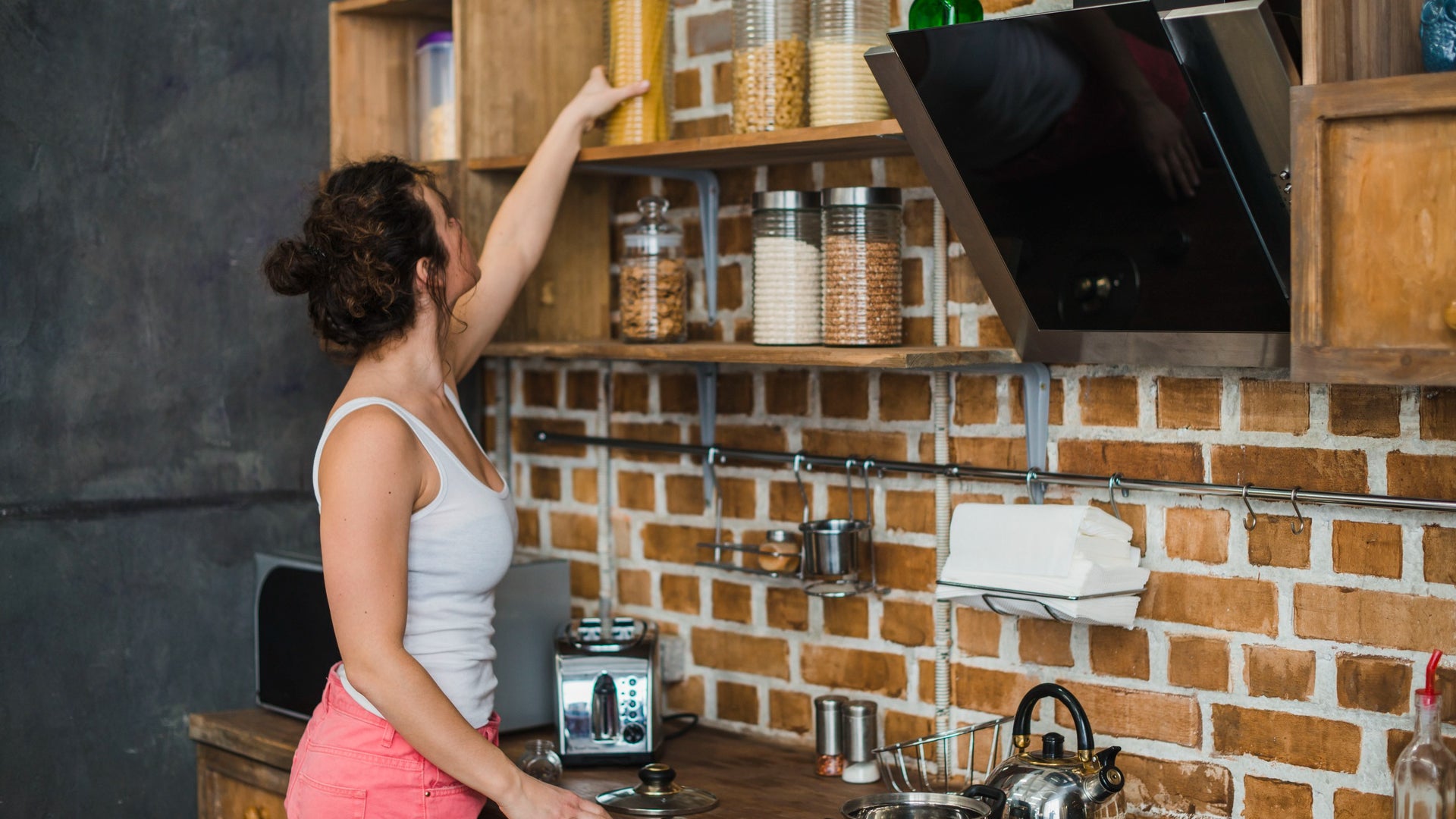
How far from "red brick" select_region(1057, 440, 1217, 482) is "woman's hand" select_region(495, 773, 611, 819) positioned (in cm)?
82

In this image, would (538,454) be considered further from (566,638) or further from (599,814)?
(599,814)

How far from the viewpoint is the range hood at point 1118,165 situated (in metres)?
1.56

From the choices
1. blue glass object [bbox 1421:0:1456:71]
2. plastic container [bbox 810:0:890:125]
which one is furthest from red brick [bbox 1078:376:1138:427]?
blue glass object [bbox 1421:0:1456:71]

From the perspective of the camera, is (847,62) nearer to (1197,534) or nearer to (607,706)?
(1197,534)

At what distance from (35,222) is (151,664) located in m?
0.77

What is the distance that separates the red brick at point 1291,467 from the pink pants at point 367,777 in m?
1.08

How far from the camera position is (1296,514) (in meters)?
1.81

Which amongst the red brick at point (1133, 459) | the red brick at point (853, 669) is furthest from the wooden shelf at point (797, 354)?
the red brick at point (853, 669)

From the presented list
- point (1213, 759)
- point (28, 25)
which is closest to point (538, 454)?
point (28, 25)

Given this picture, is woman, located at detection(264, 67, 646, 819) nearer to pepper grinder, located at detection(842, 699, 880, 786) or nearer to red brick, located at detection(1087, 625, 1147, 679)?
pepper grinder, located at detection(842, 699, 880, 786)

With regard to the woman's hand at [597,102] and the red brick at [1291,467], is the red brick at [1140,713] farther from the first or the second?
the woman's hand at [597,102]

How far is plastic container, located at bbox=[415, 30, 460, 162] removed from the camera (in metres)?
2.58

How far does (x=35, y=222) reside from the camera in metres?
2.35

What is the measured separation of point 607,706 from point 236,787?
2.26ft
